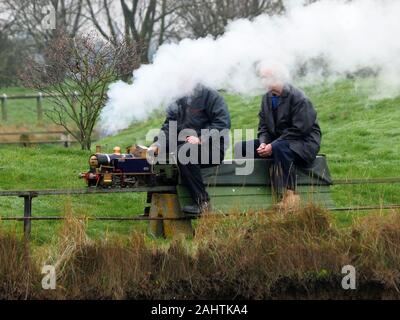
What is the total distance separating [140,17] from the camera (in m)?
33.4

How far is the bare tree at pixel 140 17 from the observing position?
31.0 meters

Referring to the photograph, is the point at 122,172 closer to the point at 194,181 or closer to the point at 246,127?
the point at 194,181

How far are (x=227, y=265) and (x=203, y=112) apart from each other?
202cm

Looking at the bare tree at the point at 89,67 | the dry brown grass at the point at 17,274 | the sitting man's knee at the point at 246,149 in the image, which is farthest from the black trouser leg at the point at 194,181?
the bare tree at the point at 89,67

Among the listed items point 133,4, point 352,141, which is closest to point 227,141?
point 352,141

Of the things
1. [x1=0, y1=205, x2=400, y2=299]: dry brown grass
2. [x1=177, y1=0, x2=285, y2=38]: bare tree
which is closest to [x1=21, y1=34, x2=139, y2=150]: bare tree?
[x1=0, y1=205, x2=400, y2=299]: dry brown grass

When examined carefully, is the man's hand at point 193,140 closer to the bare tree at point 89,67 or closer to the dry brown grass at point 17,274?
the dry brown grass at point 17,274

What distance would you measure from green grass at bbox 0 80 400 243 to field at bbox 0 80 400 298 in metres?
0.01

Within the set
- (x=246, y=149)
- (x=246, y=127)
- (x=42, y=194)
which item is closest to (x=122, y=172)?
(x=42, y=194)

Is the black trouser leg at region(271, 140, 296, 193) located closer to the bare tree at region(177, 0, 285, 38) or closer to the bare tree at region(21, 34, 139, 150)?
the bare tree at region(21, 34, 139, 150)

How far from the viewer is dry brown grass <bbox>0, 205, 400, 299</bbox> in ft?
22.4

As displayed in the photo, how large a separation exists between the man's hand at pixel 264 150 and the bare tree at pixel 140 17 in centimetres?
2098
